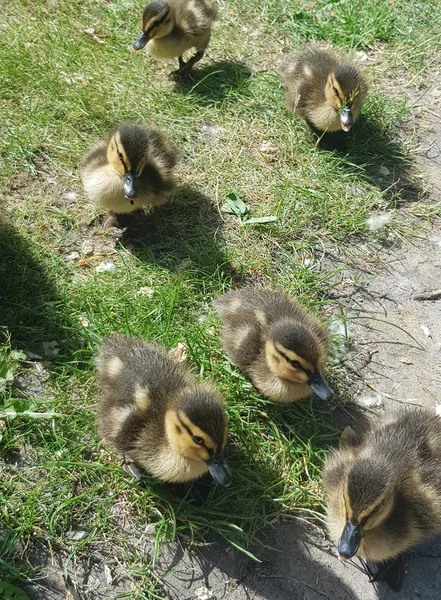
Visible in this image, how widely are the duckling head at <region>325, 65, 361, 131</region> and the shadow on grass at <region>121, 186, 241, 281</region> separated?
106 cm

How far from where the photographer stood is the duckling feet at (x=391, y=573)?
2943 millimetres

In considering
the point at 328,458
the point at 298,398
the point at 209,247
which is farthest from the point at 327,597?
the point at 209,247

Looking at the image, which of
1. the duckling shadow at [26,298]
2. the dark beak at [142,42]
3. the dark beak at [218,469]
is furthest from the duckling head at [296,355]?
the dark beak at [142,42]

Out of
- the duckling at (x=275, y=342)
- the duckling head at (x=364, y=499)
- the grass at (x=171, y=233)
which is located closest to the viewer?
the duckling head at (x=364, y=499)

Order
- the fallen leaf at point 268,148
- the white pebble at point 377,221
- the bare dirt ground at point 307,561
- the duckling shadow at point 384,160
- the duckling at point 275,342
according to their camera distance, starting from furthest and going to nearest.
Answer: the fallen leaf at point 268,148
the duckling shadow at point 384,160
the white pebble at point 377,221
the duckling at point 275,342
the bare dirt ground at point 307,561

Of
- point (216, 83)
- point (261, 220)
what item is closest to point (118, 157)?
point (261, 220)

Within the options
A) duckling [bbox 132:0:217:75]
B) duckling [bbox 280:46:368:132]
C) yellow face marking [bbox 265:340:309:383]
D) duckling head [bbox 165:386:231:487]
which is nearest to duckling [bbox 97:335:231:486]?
duckling head [bbox 165:386:231:487]

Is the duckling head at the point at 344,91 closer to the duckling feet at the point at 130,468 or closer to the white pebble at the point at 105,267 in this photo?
the white pebble at the point at 105,267

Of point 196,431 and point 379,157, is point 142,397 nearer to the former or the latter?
point 196,431

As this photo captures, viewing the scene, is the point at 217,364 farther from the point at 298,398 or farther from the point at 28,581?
the point at 28,581

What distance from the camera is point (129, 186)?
3807 millimetres

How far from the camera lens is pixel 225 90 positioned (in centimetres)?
534

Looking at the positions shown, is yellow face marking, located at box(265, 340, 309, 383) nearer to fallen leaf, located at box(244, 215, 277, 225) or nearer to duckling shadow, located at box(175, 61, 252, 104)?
fallen leaf, located at box(244, 215, 277, 225)

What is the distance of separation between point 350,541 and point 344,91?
3.02 m
